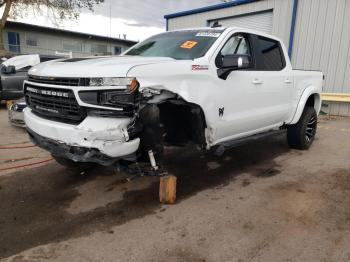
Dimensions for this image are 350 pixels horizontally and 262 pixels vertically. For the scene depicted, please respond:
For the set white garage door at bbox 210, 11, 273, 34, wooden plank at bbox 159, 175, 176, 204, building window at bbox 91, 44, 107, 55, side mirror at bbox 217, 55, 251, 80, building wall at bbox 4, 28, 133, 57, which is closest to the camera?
wooden plank at bbox 159, 175, 176, 204

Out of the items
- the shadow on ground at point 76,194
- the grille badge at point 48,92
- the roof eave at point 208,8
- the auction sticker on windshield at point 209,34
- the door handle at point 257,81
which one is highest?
the roof eave at point 208,8

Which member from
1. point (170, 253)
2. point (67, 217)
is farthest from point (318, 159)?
point (67, 217)

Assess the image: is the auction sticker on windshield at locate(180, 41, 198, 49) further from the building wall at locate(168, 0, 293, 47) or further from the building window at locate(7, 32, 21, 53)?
the building window at locate(7, 32, 21, 53)

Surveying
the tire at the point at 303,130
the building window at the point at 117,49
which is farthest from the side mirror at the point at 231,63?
the building window at the point at 117,49

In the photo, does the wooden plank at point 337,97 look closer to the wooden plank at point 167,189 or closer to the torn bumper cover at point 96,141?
the wooden plank at point 167,189

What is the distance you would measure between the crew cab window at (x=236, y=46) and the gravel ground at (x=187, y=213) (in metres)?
1.72

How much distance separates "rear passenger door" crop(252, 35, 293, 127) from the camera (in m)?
4.86

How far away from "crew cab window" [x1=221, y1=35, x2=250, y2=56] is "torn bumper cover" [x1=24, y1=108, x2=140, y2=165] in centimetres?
187

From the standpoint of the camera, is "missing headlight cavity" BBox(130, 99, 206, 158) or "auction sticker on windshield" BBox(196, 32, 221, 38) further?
"auction sticker on windshield" BBox(196, 32, 221, 38)

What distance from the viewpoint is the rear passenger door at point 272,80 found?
4.86 meters

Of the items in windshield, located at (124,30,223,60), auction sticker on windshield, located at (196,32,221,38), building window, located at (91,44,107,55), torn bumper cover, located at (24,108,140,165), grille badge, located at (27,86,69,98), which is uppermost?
building window, located at (91,44,107,55)

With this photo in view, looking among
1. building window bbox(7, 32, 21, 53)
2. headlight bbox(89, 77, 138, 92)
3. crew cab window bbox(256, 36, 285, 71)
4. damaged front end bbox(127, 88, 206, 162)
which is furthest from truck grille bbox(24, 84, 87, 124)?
building window bbox(7, 32, 21, 53)

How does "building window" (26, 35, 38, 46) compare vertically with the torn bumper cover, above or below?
above

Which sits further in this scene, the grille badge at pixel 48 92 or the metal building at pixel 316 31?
the metal building at pixel 316 31
